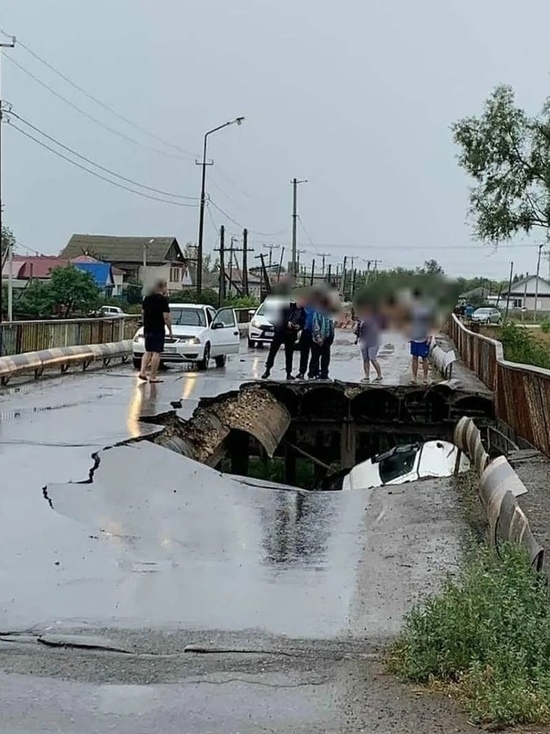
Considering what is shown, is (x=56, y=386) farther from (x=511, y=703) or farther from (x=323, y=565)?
(x=511, y=703)

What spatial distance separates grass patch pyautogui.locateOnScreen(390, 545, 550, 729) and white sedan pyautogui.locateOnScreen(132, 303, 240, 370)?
2040 centimetres

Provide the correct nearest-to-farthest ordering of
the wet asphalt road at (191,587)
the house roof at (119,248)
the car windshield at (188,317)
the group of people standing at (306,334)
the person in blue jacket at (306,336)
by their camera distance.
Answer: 1. the wet asphalt road at (191,587)
2. the person in blue jacket at (306,336)
3. the group of people standing at (306,334)
4. the car windshield at (188,317)
5. the house roof at (119,248)

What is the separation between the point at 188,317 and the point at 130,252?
66.4 metres

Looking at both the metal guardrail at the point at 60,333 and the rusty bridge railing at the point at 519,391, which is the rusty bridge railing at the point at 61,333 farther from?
the rusty bridge railing at the point at 519,391

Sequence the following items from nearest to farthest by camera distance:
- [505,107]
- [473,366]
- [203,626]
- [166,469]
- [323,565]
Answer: [203,626] < [323,565] < [166,469] < [473,366] < [505,107]

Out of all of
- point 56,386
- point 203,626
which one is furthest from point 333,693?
point 56,386

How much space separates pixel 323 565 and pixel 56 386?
14061 mm

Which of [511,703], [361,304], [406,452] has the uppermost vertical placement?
[361,304]

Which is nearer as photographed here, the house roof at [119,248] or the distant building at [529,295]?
the distant building at [529,295]

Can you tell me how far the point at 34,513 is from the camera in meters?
9.23

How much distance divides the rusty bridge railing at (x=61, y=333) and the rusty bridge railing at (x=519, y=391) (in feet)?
33.0

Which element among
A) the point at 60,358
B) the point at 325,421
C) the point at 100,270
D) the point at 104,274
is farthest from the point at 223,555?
the point at 100,270

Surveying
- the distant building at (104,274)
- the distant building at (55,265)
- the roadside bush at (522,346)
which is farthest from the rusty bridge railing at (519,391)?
the distant building at (104,274)

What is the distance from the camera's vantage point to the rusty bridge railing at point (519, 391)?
41.0 feet
